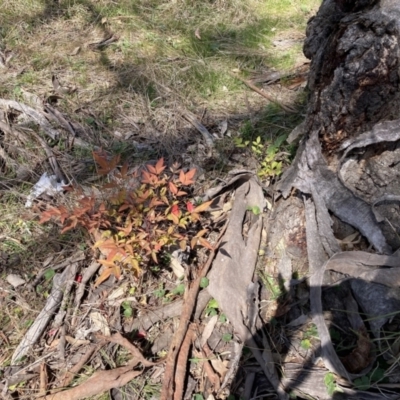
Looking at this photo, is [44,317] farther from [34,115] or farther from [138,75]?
[138,75]

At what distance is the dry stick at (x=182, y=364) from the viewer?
207cm

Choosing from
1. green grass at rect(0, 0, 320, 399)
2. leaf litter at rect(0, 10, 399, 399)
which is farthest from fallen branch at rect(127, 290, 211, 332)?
green grass at rect(0, 0, 320, 399)

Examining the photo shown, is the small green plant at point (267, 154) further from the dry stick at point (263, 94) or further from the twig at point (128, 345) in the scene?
the twig at point (128, 345)

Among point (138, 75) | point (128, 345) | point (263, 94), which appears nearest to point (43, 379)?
point (128, 345)

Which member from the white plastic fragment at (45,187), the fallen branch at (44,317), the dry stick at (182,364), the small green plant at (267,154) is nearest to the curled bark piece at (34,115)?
the white plastic fragment at (45,187)

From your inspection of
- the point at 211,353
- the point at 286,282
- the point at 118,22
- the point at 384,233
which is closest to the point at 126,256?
the point at 211,353

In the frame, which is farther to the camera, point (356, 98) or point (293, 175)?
point (293, 175)

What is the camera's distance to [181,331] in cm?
226

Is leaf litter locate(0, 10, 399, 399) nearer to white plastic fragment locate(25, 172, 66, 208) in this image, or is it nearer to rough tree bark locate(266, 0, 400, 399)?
A: rough tree bark locate(266, 0, 400, 399)

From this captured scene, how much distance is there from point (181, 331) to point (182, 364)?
17 cm

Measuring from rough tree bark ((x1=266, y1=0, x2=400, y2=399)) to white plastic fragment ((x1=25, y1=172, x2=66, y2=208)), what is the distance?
1.64 m

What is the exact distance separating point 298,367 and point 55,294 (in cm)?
149

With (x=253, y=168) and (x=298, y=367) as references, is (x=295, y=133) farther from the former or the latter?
(x=298, y=367)

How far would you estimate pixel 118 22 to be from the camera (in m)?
4.50
